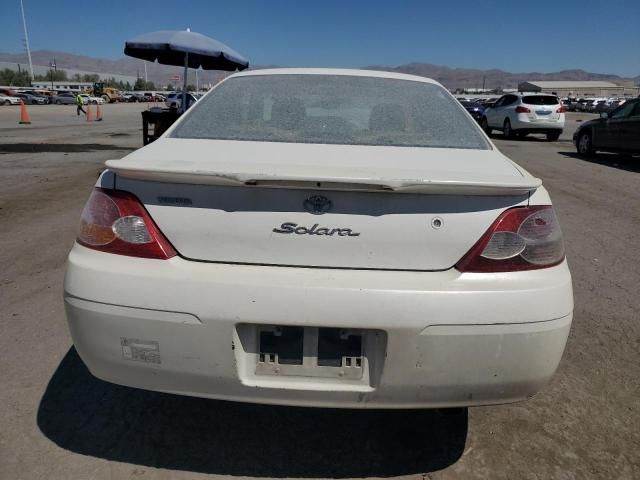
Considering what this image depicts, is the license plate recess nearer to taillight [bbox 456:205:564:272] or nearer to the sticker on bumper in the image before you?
the sticker on bumper

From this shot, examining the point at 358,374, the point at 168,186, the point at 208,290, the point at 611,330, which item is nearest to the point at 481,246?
the point at 358,374

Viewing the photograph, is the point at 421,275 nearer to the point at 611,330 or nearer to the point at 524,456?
the point at 524,456

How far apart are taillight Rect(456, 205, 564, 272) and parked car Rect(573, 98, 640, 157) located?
11.2 m

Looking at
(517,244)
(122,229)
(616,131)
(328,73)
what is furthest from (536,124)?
(122,229)

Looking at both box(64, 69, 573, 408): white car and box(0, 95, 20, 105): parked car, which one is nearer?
box(64, 69, 573, 408): white car

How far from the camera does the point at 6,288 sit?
12.4 ft

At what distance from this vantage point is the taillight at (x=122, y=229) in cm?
183

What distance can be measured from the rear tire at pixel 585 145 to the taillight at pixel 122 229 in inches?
541

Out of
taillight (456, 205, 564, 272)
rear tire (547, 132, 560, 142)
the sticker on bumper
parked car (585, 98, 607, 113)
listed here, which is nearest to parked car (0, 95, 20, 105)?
rear tire (547, 132, 560, 142)

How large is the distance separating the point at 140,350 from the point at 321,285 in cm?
67

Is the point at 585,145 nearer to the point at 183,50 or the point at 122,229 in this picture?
the point at 183,50

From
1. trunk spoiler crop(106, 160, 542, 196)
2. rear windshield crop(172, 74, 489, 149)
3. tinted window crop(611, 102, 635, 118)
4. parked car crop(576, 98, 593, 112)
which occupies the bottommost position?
parked car crop(576, 98, 593, 112)

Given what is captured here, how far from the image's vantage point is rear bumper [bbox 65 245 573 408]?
5.62 feet

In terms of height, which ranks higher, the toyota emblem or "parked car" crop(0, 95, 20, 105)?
the toyota emblem
